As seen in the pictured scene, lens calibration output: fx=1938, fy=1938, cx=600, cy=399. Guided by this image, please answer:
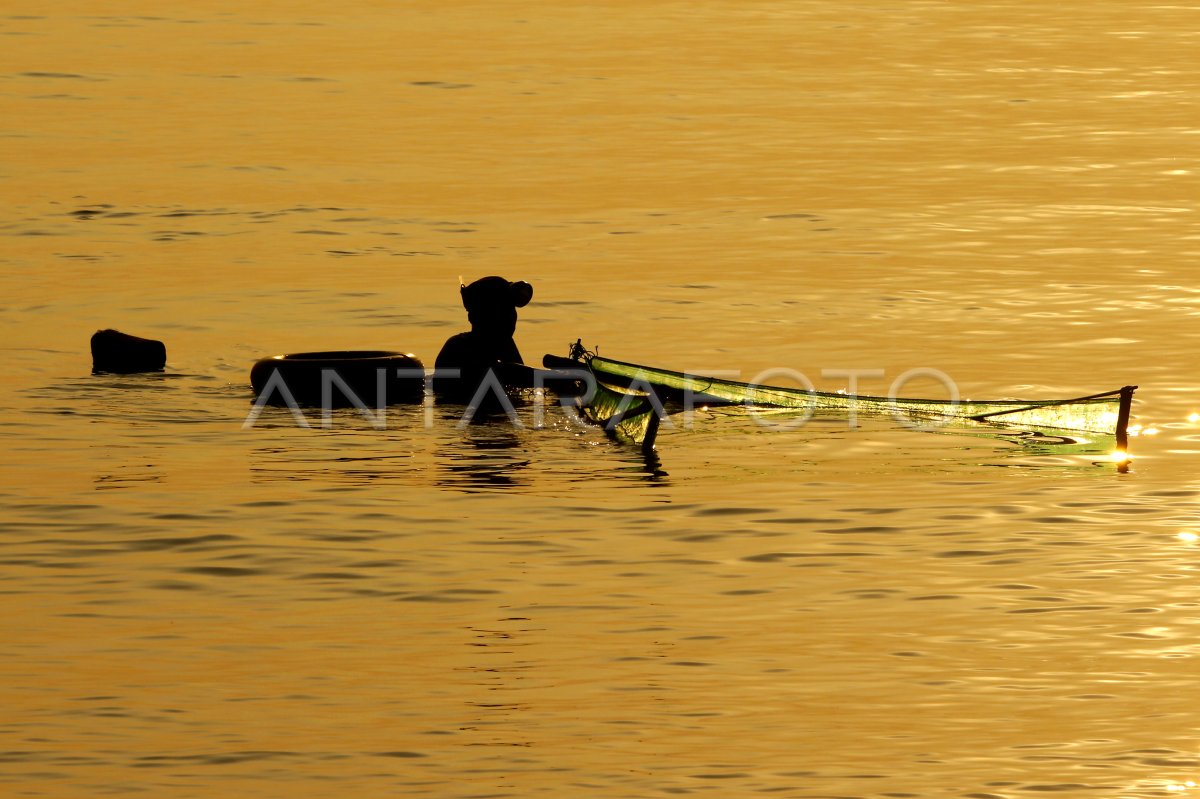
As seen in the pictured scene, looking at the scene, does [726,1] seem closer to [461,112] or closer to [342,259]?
[461,112]

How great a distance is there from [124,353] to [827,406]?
9.10 metres

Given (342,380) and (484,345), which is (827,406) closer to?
(484,345)

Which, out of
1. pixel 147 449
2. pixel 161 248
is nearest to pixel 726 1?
pixel 161 248

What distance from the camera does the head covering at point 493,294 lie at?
22.3 m

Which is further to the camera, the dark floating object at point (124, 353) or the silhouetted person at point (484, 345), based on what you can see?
the dark floating object at point (124, 353)

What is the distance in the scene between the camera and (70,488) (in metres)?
18.2

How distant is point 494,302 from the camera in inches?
879

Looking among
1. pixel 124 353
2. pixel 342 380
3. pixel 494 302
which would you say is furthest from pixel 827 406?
pixel 124 353

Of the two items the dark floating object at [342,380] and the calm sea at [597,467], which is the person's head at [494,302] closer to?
the dark floating object at [342,380]

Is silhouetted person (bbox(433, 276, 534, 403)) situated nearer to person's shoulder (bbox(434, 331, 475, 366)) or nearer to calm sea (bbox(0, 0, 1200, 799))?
person's shoulder (bbox(434, 331, 475, 366))

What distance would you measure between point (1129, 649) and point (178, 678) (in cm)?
621

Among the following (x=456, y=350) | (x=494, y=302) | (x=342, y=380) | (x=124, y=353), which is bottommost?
(x=342, y=380)

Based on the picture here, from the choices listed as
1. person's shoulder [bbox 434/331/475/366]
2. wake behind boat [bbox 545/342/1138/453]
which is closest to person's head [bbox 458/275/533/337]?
person's shoulder [bbox 434/331/475/366]

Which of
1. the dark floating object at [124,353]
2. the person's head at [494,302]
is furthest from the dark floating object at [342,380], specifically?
the dark floating object at [124,353]
